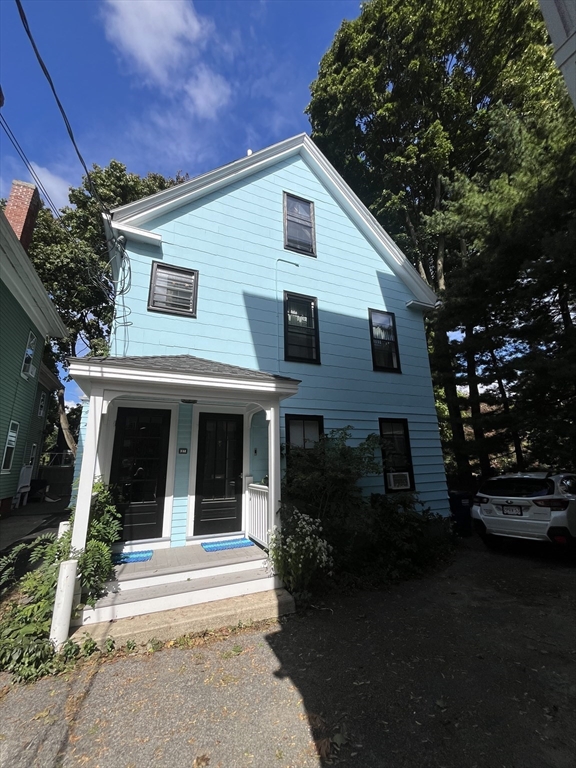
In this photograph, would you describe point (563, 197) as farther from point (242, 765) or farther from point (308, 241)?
point (242, 765)

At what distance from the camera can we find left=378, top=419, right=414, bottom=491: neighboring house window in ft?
25.7

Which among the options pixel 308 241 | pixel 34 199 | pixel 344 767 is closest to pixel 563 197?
pixel 308 241

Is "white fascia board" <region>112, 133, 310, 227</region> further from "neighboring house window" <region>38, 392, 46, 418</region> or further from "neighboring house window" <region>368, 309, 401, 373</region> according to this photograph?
"neighboring house window" <region>38, 392, 46, 418</region>

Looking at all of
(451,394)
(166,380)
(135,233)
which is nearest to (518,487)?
(451,394)

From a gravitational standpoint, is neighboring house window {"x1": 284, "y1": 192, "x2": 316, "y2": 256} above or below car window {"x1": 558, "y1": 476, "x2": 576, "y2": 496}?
above

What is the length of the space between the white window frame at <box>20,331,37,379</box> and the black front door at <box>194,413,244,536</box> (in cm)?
779

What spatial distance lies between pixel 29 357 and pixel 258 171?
9.09 metres

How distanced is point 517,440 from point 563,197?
23.6 ft

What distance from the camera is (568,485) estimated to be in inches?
247

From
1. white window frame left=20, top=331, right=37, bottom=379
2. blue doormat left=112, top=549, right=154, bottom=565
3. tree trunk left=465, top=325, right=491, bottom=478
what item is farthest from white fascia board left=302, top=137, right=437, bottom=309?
white window frame left=20, top=331, right=37, bottom=379

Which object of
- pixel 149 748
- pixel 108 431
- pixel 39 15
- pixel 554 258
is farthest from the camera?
pixel 554 258

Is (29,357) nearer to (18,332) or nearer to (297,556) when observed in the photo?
(18,332)

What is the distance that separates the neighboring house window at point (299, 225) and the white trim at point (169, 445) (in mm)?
4839

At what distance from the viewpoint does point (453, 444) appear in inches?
453
